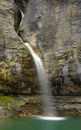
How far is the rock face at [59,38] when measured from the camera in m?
25.1

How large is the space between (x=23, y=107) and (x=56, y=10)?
851 cm

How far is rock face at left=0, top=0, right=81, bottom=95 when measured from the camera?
25.0 metres

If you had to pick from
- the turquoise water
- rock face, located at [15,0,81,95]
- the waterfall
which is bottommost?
the turquoise water

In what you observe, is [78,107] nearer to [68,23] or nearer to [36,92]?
[36,92]

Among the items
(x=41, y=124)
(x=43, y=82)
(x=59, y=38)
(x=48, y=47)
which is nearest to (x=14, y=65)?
(x=43, y=82)

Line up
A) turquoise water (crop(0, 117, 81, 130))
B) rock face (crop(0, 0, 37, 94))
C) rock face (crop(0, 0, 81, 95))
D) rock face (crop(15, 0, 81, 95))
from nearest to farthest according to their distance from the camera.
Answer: turquoise water (crop(0, 117, 81, 130))
rock face (crop(0, 0, 37, 94))
rock face (crop(0, 0, 81, 95))
rock face (crop(15, 0, 81, 95))

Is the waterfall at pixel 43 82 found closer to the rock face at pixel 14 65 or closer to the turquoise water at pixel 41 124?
the rock face at pixel 14 65

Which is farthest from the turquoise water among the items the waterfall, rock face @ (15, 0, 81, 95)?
rock face @ (15, 0, 81, 95)

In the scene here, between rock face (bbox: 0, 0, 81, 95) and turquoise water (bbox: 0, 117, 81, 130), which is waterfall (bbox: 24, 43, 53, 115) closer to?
rock face (bbox: 0, 0, 81, 95)

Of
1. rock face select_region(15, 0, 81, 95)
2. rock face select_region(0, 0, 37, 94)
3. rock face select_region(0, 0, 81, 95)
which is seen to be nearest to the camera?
rock face select_region(0, 0, 37, 94)

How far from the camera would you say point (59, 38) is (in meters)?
26.1

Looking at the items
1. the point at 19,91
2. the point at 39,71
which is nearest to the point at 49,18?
the point at 39,71

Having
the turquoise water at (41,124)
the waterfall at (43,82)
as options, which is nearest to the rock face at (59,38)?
the waterfall at (43,82)

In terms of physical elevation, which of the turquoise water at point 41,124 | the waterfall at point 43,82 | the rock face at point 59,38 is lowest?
the turquoise water at point 41,124
